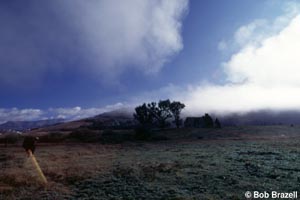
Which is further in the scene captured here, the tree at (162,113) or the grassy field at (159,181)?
the tree at (162,113)

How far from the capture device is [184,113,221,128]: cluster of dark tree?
3630 inches

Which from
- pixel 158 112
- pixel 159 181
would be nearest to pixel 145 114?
pixel 158 112

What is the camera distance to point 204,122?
95500 millimetres

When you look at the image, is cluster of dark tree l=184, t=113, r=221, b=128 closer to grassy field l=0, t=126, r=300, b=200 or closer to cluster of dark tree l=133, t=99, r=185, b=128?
cluster of dark tree l=133, t=99, r=185, b=128

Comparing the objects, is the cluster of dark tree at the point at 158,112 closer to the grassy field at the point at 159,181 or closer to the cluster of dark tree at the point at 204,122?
the cluster of dark tree at the point at 204,122

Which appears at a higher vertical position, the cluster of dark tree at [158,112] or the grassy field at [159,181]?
the cluster of dark tree at [158,112]

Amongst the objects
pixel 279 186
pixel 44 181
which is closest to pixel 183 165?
pixel 279 186

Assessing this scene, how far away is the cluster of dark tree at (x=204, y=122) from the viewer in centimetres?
9221

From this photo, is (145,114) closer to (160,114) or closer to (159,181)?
(160,114)

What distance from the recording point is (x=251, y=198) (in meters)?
14.1

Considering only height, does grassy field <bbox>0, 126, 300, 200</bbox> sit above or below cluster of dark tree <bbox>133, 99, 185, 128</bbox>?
below

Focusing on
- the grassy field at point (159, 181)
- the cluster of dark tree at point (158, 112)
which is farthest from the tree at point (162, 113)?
the grassy field at point (159, 181)

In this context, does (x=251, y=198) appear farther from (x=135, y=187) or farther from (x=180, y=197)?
(x=135, y=187)

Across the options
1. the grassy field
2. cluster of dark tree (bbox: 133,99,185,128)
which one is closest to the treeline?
cluster of dark tree (bbox: 133,99,185,128)
